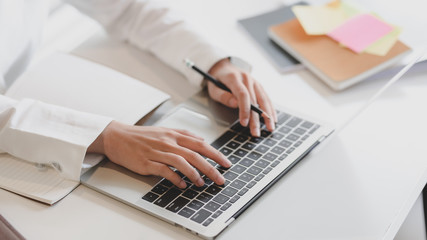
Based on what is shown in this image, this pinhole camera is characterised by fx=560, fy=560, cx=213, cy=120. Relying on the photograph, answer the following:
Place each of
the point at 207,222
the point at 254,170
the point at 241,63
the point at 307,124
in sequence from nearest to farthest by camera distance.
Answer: the point at 207,222, the point at 254,170, the point at 307,124, the point at 241,63

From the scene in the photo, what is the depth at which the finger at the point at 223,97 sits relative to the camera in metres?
1.04

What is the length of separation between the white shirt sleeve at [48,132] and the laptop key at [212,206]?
213 mm

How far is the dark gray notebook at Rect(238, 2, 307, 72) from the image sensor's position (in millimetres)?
1173

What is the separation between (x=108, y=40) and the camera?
4.16 feet

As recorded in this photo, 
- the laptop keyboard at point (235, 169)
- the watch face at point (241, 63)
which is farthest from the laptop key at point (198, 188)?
the watch face at point (241, 63)

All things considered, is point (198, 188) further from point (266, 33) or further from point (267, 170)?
point (266, 33)

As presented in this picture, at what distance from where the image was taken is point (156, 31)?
122cm

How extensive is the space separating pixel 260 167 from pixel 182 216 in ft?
0.54

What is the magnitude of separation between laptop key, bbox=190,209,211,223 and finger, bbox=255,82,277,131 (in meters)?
0.24

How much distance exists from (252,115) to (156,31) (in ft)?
1.16

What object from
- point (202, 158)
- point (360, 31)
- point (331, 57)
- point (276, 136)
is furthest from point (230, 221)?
point (360, 31)

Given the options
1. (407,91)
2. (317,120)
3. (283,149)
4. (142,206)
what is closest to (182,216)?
(142,206)

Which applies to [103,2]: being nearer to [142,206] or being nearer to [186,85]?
[186,85]

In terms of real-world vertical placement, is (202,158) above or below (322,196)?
above
